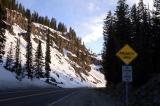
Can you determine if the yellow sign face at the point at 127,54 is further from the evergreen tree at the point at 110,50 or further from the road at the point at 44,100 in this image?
the evergreen tree at the point at 110,50

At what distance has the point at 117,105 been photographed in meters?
25.4

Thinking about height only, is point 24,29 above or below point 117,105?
above

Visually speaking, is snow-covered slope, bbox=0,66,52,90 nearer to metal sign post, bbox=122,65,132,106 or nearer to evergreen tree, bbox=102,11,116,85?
evergreen tree, bbox=102,11,116,85

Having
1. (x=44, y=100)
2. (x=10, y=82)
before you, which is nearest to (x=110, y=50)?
(x=10, y=82)

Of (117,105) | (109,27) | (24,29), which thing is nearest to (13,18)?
(24,29)

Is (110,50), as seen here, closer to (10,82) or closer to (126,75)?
(10,82)

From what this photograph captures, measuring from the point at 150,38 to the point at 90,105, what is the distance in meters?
35.0

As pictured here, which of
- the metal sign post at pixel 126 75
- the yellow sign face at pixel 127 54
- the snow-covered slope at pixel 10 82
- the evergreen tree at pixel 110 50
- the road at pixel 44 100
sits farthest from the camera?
the evergreen tree at pixel 110 50

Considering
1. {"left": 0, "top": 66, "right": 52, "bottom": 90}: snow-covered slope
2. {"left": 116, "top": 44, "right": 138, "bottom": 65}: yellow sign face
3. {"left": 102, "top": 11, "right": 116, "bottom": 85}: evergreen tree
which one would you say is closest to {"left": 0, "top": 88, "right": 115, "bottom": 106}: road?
{"left": 116, "top": 44, "right": 138, "bottom": 65}: yellow sign face

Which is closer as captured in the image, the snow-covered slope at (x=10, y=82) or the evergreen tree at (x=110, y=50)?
the snow-covered slope at (x=10, y=82)

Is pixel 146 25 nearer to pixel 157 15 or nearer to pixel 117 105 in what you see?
pixel 157 15

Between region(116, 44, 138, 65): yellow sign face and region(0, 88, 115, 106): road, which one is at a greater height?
region(116, 44, 138, 65): yellow sign face

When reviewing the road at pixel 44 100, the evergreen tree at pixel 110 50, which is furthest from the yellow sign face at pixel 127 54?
the evergreen tree at pixel 110 50

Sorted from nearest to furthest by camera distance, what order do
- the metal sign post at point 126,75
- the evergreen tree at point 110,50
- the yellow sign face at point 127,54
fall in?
the metal sign post at point 126,75
the yellow sign face at point 127,54
the evergreen tree at point 110,50
